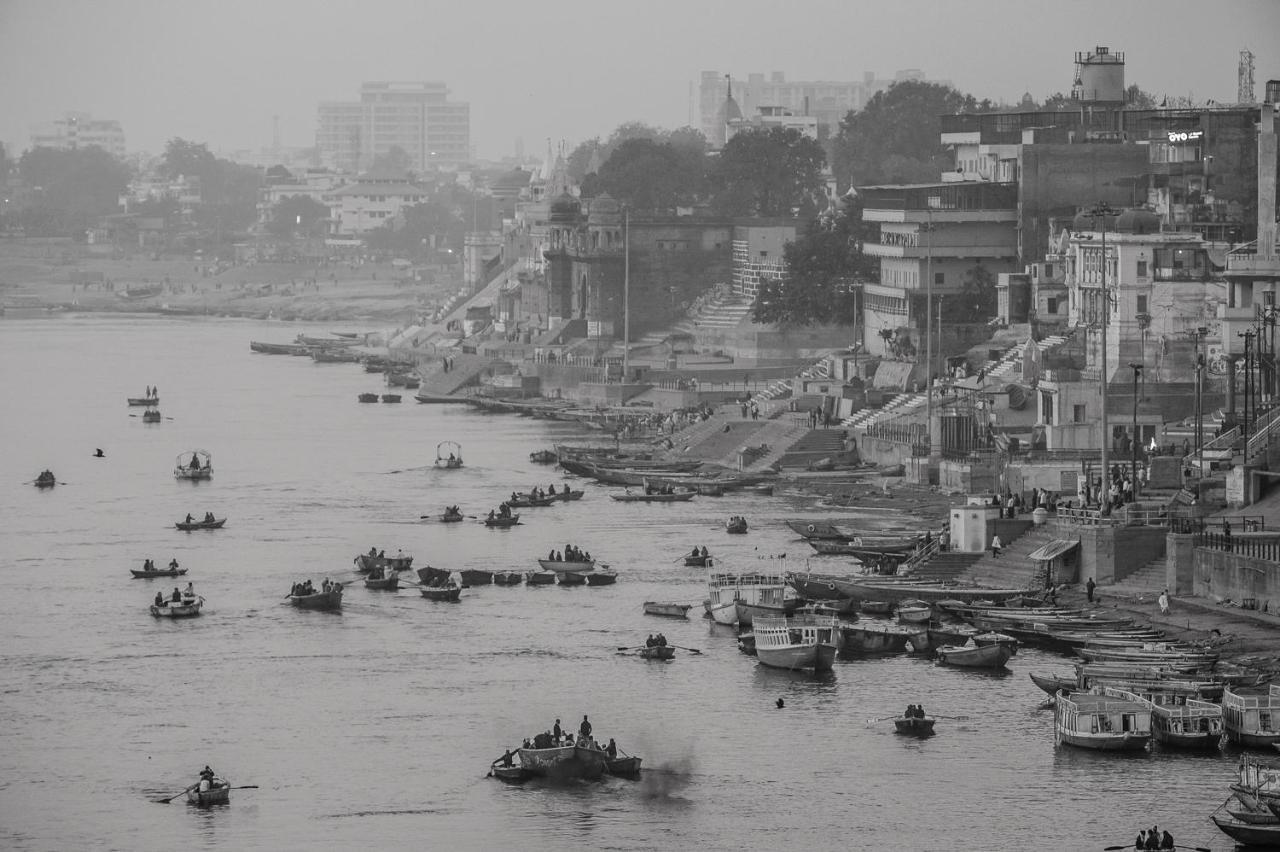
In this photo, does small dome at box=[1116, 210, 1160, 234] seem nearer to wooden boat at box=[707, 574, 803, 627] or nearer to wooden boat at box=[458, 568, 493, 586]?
wooden boat at box=[458, 568, 493, 586]

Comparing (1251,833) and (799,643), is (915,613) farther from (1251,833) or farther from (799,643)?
(1251,833)

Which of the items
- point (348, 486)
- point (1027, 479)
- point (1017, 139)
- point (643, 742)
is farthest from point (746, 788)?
point (1017, 139)

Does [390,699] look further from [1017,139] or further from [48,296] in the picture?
[48,296]

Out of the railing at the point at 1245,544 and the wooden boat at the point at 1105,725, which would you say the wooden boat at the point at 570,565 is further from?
the wooden boat at the point at 1105,725

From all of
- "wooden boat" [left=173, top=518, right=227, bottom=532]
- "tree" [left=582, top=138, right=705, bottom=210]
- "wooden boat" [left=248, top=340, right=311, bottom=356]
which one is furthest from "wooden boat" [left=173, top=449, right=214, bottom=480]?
"wooden boat" [left=248, top=340, right=311, bottom=356]

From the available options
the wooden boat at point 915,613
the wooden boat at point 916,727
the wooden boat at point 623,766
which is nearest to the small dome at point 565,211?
the wooden boat at point 915,613

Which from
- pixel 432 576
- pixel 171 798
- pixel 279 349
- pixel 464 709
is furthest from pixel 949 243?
pixel 279 349
